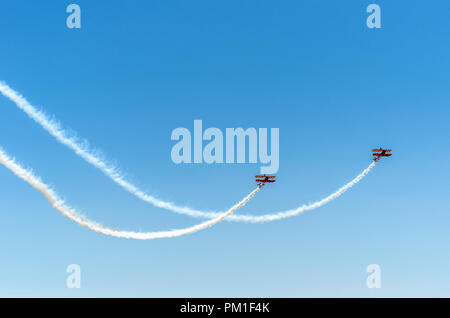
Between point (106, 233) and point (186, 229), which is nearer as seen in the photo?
point (106, 233)

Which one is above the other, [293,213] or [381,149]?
[381,149]

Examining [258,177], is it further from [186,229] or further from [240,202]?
[186,229]

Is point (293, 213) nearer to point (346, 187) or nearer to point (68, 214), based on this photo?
point (346, 187)

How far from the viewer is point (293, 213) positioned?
120 metres
